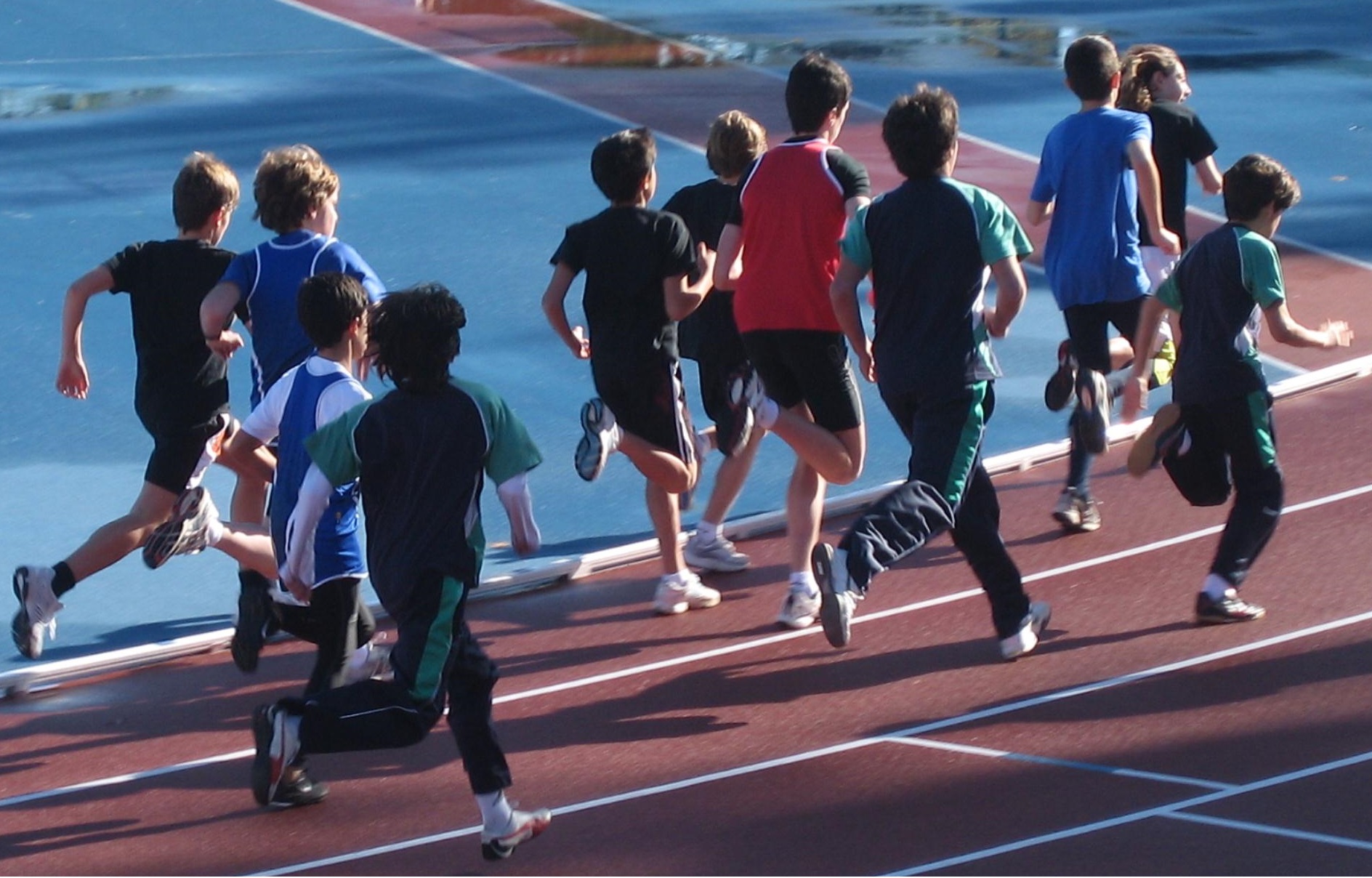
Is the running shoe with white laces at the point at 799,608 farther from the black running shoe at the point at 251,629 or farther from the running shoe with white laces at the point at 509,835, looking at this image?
the running shoe with white laces at the point at 509,835

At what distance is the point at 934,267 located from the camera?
5957mm

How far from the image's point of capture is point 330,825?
17.4ft

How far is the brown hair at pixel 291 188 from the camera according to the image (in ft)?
19.7

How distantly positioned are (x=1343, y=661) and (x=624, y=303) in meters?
2.75

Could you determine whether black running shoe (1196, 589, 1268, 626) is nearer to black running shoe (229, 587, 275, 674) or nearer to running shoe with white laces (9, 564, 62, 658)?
black running shoe (229, 587, 275, 674)

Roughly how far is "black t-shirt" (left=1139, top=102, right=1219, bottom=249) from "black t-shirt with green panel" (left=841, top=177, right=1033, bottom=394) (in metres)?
2.13

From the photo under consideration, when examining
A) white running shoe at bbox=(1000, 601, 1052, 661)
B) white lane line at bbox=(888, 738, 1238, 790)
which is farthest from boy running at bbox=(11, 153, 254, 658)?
white running shoe at bbox=(1000, 601, 1052, 661)

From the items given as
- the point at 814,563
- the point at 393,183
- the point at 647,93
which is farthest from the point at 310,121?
the point at 814,563

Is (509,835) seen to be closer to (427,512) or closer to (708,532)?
(427,512)

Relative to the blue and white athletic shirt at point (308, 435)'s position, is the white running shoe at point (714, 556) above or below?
below

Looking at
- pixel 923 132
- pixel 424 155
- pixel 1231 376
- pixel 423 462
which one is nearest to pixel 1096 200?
pixel 1231 376

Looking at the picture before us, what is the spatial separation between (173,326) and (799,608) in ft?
8.07

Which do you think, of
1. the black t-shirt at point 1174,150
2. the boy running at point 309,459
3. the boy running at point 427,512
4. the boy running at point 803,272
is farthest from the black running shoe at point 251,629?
the black t-shirt at point 1174,150

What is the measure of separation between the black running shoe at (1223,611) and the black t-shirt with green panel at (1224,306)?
698mm
